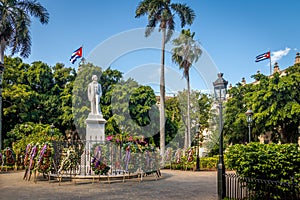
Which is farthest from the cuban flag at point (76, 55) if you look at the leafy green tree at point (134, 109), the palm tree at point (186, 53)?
the palm tree at point (186, 53)

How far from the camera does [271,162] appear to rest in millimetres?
7621

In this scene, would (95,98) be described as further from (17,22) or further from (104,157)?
(17,22)

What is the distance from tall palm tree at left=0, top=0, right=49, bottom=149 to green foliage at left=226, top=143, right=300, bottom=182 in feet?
65.6

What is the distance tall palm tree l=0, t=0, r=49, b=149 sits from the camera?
882 inches

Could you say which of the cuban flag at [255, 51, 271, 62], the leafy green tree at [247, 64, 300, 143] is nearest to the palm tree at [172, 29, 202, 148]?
the leafy green tree at [247, 64, 300, 143]

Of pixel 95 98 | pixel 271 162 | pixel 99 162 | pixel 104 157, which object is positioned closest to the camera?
pixel 271 162

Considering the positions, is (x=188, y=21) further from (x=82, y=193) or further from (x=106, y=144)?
(x=82, y=193)

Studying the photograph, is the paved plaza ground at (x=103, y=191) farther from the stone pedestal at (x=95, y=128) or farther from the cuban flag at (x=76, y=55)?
the cuban flag at (x=76, y=55)

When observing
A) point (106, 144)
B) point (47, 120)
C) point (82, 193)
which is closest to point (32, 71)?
Answer: point (47, 120)

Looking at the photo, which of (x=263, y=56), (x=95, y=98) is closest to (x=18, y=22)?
(x=95, y=98)

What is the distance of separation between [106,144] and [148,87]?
72.3ft

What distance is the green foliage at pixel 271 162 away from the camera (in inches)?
299

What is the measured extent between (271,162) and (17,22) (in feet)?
70.3

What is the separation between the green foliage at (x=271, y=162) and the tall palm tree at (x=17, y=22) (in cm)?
2001
